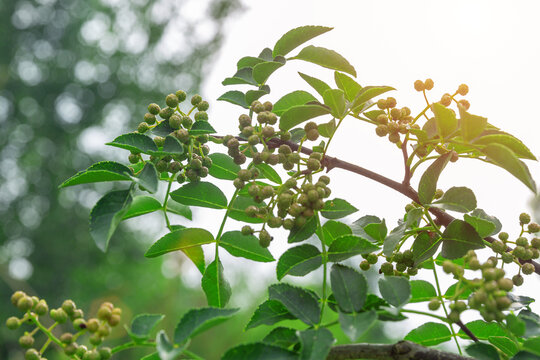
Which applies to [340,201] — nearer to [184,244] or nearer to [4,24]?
[184,244]

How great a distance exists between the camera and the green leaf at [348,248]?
63cm

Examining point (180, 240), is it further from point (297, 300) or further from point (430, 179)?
point (430, 179)

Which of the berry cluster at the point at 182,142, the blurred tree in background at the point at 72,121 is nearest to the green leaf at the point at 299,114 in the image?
the berry cluster at the point at 182,142

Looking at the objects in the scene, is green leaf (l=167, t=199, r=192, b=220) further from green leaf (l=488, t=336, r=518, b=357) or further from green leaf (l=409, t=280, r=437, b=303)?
green leaf (l=488, t=336, r=518, b=357)

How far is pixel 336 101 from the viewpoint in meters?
0.72

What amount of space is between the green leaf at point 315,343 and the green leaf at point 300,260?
5.5 inches

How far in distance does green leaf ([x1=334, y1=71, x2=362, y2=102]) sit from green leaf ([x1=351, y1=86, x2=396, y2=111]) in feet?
0.14

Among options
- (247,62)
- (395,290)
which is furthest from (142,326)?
(247,62)

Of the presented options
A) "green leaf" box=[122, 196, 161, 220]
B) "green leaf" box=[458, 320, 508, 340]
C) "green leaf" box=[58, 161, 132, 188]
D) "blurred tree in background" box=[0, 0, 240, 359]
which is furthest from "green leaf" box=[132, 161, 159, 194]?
"blurred tree in background" box=[0, 0, 240, 359]

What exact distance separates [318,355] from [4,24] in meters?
13.5

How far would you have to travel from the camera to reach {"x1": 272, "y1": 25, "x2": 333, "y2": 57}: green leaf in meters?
0.82

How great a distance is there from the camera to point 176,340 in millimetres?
525

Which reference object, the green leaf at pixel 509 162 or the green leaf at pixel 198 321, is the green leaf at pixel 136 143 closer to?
the green leaf at pixel 198 321

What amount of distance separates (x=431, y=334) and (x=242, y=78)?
1.61 ft
